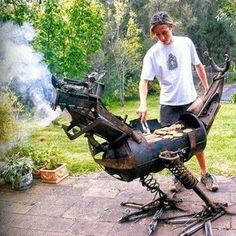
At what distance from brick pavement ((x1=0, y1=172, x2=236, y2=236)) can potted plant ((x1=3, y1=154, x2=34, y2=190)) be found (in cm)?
8

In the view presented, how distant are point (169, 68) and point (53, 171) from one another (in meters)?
1.76

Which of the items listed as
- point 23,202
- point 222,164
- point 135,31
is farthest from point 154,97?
point 23,202

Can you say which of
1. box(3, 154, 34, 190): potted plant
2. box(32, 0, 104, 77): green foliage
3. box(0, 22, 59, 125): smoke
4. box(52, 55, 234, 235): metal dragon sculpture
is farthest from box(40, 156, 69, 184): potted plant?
box(32, 0, 104, 77): green foliage

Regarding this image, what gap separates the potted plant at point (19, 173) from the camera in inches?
162

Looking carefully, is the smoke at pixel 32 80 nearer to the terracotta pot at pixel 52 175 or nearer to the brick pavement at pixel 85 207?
the terracotta pot at pixel 52 175

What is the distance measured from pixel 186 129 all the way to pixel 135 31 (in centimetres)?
1168

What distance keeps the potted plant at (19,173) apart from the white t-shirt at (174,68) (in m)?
1.66

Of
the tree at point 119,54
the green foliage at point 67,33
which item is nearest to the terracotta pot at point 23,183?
the green foliage at point 67,33

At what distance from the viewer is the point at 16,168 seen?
414 centimetres

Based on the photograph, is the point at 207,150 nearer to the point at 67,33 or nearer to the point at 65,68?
the point at 65,68

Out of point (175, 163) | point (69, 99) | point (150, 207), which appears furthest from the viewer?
point (150, 207)

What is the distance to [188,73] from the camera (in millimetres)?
3438

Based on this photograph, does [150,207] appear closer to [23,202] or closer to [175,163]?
[175,163]

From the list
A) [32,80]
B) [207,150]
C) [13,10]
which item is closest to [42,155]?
[13,10]
